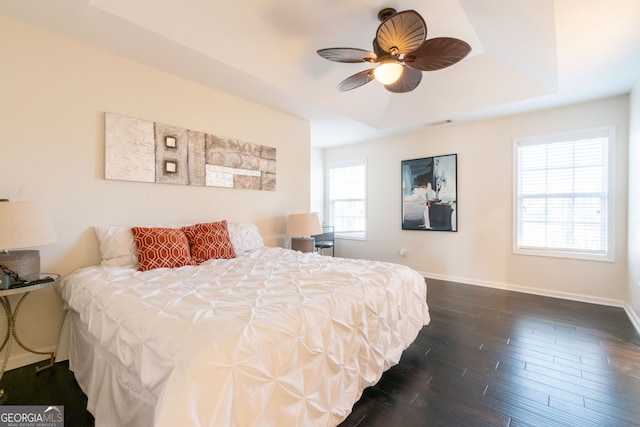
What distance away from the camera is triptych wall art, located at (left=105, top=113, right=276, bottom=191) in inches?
100

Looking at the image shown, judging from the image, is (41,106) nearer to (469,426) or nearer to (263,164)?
(263,164)

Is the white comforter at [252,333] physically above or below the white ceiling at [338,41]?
below

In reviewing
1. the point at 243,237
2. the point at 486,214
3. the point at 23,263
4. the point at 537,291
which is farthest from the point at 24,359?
the point at 537,291

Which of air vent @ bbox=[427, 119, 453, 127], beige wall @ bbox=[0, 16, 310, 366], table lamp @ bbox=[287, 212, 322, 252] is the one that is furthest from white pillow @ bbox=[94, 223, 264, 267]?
air vent @ bbox=[427, 119, 453, 127]

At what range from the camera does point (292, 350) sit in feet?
3.93

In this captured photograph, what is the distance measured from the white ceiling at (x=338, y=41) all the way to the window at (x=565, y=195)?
0.54 m

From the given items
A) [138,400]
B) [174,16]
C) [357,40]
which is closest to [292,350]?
[138,400]

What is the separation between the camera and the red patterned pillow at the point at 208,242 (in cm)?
258

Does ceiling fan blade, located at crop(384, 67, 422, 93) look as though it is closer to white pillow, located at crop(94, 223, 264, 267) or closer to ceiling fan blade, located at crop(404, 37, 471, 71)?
ceiling fan blade, located at crop(404, 37, 471, 71)

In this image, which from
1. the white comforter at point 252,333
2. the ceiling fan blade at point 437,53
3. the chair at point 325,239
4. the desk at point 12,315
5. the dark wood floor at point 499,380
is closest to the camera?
the white comforter at point 252,333

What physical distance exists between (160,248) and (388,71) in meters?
2.35

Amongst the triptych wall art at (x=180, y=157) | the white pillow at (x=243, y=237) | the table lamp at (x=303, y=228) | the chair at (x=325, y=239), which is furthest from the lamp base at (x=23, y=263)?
the chair at (x=325, y=239)

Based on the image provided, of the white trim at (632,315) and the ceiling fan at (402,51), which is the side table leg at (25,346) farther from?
the white trim at (632,315)

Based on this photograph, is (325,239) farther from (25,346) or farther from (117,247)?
(25,346)
